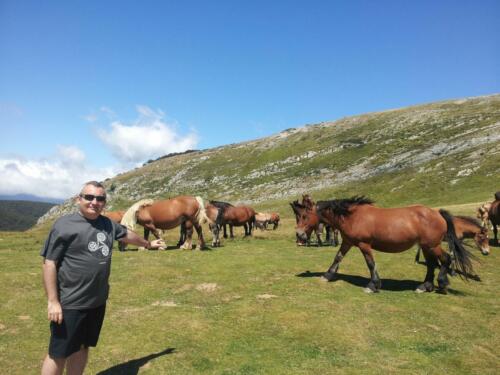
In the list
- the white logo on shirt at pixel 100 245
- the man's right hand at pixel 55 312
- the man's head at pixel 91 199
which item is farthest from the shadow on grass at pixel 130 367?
the man's head at pixel 91 199

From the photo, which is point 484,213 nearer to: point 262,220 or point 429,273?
point 429,273

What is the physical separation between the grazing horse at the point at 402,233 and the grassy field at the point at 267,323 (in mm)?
930

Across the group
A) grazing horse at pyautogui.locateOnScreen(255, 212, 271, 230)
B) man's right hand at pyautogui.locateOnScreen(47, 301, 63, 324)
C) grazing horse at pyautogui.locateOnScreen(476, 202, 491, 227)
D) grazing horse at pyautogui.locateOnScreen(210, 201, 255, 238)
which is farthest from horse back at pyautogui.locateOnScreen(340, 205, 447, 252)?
grazing horse at pyautogui.locateOnScreen(255, 212, 271, 230)

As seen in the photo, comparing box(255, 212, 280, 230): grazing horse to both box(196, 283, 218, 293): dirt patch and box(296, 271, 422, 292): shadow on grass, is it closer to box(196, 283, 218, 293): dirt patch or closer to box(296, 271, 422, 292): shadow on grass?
box(296, 271, 422, 292): shadow on grass

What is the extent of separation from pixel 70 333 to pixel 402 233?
34.3ft

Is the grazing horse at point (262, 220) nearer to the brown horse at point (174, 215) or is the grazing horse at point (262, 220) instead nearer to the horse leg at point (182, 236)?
the horse leg at point (182, 236)

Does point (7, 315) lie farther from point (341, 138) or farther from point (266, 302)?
point (341, 138)

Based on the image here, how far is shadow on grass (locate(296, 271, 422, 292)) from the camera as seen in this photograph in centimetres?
1348

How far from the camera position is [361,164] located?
89.7 meters

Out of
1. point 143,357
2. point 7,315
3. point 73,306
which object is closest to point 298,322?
point 143,357

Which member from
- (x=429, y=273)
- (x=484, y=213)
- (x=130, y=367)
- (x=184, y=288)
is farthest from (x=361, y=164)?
(x=130, y=367)

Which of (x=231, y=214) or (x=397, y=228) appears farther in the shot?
(x=231, y=214)

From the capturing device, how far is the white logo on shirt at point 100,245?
5.93 m

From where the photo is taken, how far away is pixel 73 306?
580cm
